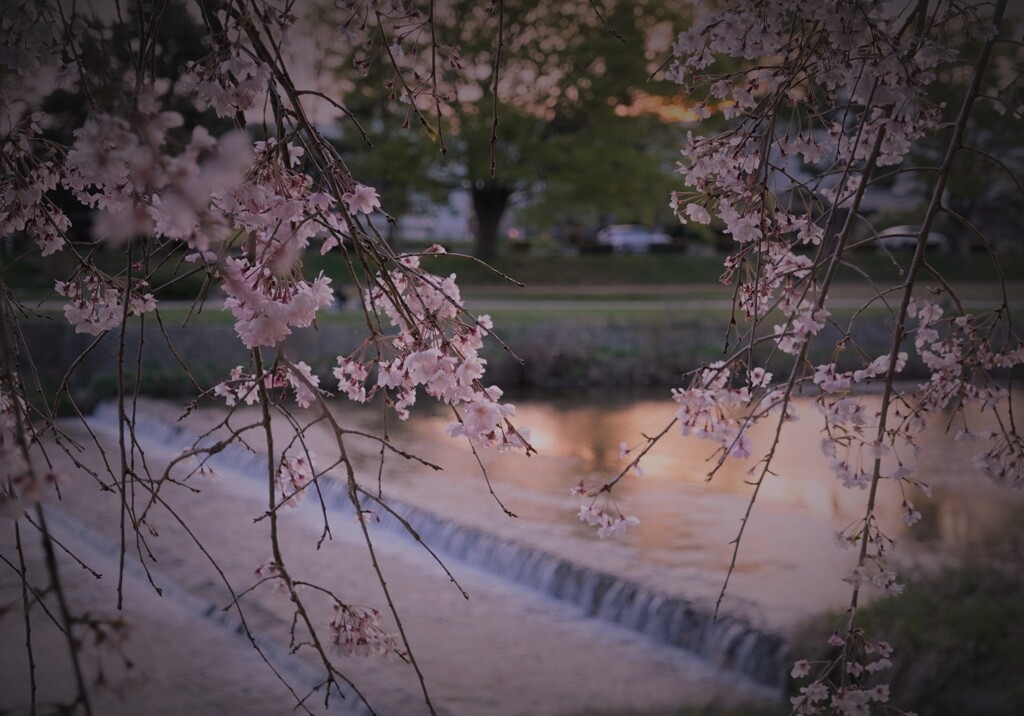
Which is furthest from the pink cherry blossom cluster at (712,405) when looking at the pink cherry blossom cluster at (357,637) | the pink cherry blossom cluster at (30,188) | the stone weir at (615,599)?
the stone weir at (615,599)

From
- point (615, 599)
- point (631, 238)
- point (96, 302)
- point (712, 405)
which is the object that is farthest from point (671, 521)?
point (631, 238)

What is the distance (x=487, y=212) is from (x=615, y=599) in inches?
476

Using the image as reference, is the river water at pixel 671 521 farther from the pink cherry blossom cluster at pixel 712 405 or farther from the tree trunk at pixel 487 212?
the tree trunk at pixel 487 212

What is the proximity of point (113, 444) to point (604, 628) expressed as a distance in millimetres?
5174

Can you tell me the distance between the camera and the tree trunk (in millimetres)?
16234

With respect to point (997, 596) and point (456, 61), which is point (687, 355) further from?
point (456, 61)

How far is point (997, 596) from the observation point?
4180mm

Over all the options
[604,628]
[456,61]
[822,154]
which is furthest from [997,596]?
[456,61]

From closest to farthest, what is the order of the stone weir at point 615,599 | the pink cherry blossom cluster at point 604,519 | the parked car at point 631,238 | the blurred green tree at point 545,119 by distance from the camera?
the pink cherry blossom cluster at point 604,519
the stone weir at point 615,599
the blurred green tree at point 545,119
the parked car at point 631,238

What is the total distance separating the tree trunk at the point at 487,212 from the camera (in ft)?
53.3

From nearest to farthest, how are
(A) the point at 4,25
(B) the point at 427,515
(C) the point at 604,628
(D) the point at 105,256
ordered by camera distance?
(A) the point at 4,25, (C) the point at 604,628, (B) the point at 427,515, (D) the point at 105,256

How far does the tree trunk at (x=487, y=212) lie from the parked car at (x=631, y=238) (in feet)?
12.8

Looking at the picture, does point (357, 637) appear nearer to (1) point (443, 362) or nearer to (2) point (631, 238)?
(1) point (443, 362)

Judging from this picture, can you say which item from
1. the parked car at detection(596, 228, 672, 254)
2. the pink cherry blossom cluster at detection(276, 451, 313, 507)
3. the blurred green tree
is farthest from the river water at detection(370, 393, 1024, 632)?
the parked car at detection(596, 228, 672, 254)
